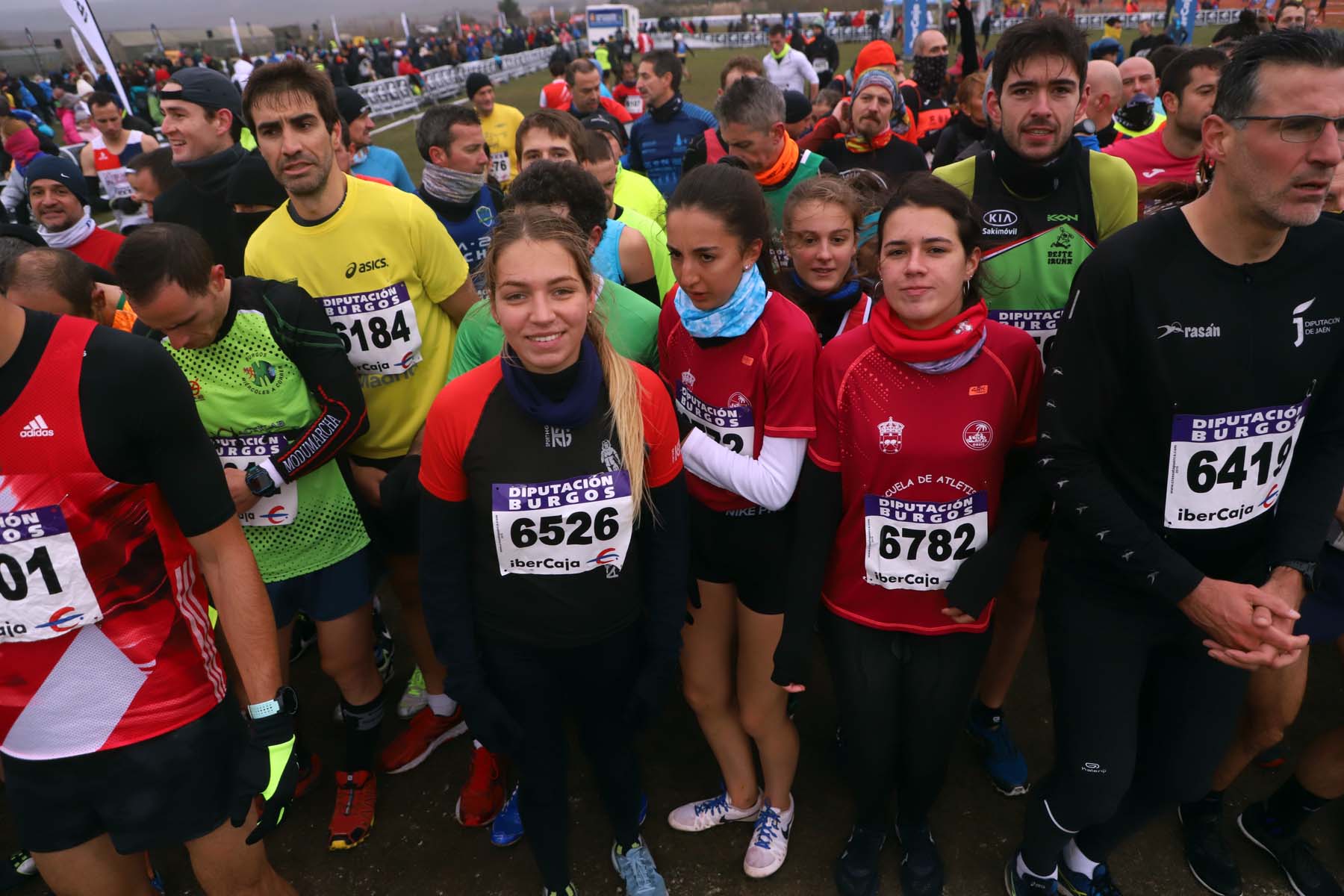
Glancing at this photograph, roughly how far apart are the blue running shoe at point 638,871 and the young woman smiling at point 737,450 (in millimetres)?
322

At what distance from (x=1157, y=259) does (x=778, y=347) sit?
995mm

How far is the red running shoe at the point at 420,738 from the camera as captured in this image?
11.3ft

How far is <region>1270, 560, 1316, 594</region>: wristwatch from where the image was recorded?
220 centimetres

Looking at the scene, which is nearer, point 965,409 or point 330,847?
point 965,409

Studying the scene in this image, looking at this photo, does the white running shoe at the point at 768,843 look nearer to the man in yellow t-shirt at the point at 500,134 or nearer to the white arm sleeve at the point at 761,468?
the white arm sleeve at the point at 761,468

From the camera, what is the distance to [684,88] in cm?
2509

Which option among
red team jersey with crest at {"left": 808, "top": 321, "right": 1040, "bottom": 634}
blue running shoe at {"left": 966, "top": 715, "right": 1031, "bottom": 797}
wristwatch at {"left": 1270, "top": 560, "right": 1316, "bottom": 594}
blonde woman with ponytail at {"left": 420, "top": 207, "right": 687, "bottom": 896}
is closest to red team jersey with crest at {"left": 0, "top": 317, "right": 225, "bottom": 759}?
blonde woman with ponytail at {"left": 420, "top": 207, "right": 687, "bottom": 896}

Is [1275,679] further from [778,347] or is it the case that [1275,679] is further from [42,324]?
[42,324]

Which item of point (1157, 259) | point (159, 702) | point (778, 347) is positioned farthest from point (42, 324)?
point (1157, 259)

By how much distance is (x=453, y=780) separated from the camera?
339cm

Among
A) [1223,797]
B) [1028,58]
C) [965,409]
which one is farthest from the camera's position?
[1223,797]

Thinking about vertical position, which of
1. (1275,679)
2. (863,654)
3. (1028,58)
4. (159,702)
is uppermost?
(1028,58)

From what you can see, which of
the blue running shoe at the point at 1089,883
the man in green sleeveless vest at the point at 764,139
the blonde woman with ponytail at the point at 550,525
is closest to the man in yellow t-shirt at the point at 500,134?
the man in green sleeveless vest at the point at 764,139

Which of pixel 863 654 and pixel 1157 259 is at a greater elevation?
pixel 1157 259
